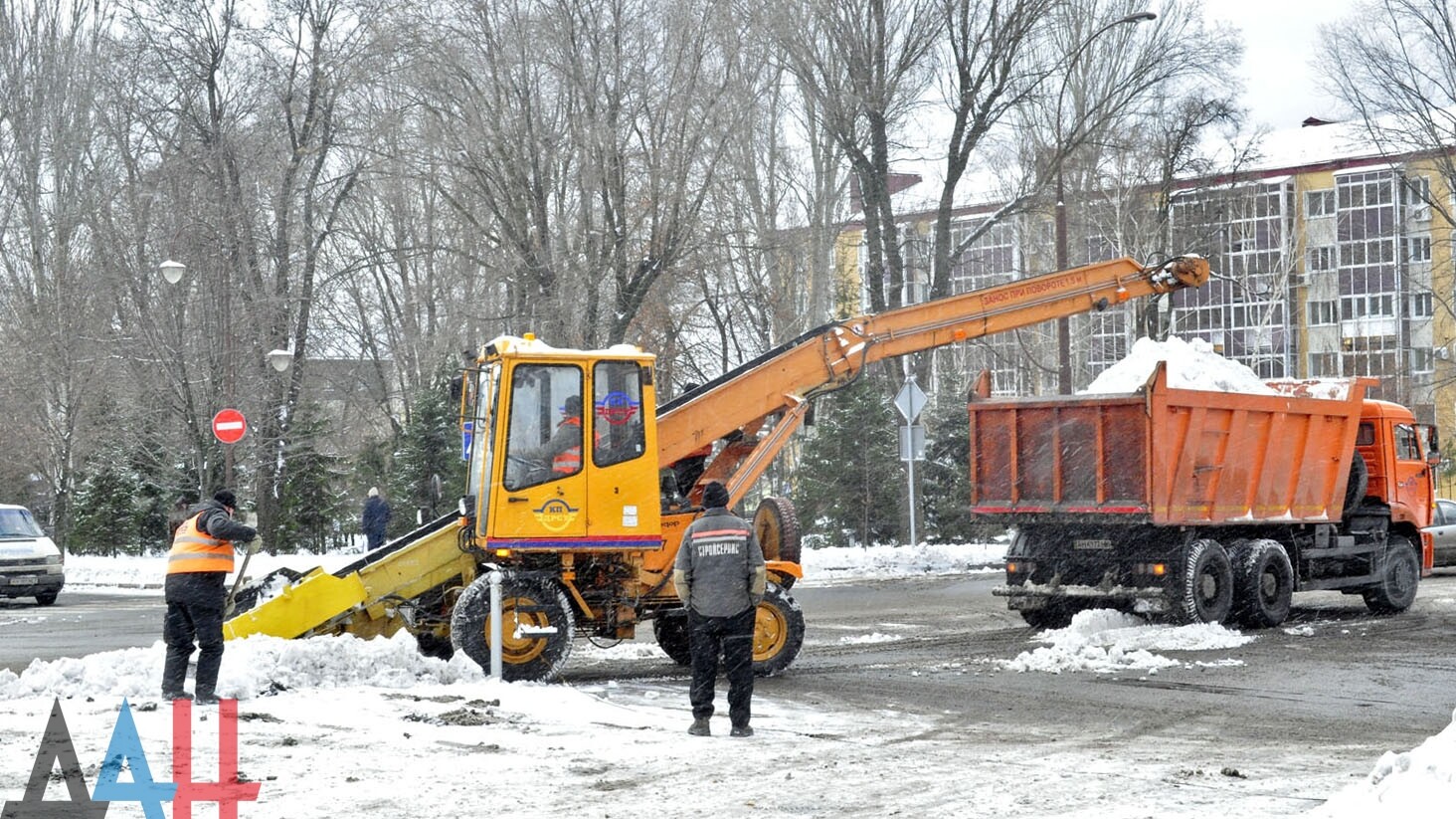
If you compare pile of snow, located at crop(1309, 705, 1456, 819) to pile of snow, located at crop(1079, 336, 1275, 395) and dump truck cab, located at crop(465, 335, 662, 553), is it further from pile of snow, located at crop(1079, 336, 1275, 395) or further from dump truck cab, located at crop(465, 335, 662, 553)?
pile of snow, located at crop(1079, 336, 1275, 395)

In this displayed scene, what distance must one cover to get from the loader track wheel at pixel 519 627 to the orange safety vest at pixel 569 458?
2.88ft

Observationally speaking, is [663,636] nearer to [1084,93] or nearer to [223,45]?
[223,45]

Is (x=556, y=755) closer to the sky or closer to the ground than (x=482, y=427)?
closer to the ground

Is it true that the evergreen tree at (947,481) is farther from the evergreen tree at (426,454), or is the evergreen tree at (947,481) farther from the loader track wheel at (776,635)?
the loader track wheel at (776,635)

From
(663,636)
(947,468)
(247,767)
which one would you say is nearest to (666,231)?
(947,468)

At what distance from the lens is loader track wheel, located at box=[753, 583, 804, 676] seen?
13.1m

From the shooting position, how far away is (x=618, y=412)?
1272cm

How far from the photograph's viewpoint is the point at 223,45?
3575 cm

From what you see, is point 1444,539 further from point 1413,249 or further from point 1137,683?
point 1413,249

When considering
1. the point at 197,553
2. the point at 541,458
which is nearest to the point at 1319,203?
the point at 541,458

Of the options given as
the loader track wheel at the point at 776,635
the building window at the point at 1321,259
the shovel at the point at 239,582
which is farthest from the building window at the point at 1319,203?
the shovel at the point at 239,582

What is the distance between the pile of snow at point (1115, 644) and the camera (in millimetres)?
13781

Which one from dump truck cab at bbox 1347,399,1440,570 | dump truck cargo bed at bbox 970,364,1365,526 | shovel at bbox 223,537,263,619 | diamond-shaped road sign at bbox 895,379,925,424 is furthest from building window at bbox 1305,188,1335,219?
shovel at bbox 223,537,263,619

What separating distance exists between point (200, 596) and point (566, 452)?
297 cm
